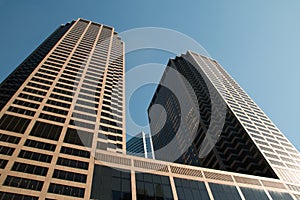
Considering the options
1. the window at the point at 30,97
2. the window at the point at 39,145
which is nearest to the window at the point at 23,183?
the window at the point at 39,145

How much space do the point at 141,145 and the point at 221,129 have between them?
90.7m

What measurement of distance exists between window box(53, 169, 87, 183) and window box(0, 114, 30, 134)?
12119mm

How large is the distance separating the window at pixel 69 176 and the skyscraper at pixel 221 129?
173 ft

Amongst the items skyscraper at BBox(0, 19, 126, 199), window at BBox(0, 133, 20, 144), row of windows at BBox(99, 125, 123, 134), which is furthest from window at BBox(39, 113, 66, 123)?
window at BBox(0, 133, 20, 144)

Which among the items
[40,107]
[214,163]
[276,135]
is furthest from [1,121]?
[276,135]

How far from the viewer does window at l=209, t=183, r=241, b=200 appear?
4559cm

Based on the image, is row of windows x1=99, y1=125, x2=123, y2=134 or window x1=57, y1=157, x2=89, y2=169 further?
row of windows x1=99, y1=125, x2=123, y2=134

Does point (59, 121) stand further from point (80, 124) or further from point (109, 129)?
point (109, 129)

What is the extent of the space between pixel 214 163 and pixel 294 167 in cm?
2474

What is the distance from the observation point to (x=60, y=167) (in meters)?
41.4

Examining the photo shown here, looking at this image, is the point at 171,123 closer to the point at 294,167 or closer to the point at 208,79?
the point at 208,79

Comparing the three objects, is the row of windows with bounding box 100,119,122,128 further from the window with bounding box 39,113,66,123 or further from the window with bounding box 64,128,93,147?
the window with bounding box 39,113,66,123

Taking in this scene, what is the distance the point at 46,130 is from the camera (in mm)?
48781

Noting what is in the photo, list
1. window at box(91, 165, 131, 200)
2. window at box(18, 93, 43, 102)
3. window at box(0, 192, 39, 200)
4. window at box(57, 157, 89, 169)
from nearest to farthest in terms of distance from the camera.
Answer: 1. window at box(0, 192, 39, 200)
2. window at box(91, 165, 131, 200)
3. window at box(57, 157, 89, 169)
4. window at box(18, 93, 43, 102)
